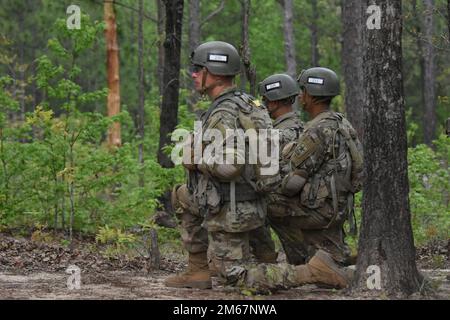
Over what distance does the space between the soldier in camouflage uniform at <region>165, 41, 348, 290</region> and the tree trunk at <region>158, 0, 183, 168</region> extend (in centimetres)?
561

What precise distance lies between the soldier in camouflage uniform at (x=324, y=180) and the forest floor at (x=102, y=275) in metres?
0.52

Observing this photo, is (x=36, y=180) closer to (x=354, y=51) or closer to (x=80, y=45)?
(x=80, y=45)

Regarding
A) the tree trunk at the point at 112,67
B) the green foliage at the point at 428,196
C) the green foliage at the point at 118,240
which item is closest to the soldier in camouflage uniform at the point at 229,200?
the green foliage at the point at 118,240

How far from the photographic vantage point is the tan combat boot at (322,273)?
7.00 m

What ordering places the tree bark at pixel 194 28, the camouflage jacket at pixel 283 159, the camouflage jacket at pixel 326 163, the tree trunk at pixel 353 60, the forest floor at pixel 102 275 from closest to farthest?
the forest floor at pixel 102 275 → the camouflage jacket at pixel 326 163 → the camouflage jacket at pixel 283 159 → the tree trunk at pixel 353 60 → the tree bark at pixel 194 28

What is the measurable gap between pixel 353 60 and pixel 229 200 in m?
7.59

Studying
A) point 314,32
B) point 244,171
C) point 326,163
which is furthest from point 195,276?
point 314,32

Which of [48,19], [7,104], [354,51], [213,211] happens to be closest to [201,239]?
[213,211]

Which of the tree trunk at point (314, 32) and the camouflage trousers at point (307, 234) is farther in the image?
the tree trunk at point (314, 32)

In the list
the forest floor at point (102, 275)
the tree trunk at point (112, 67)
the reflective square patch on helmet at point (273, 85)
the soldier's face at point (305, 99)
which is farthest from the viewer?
the tree trunk at point (112, 67)

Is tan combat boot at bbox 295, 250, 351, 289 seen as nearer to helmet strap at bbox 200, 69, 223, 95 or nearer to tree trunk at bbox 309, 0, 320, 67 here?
helmet strap at bbox 200, 69, 223, 95

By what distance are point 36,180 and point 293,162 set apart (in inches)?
222

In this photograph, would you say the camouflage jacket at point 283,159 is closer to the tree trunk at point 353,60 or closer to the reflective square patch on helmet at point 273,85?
the reflective square patch on helmet at point 273,85
